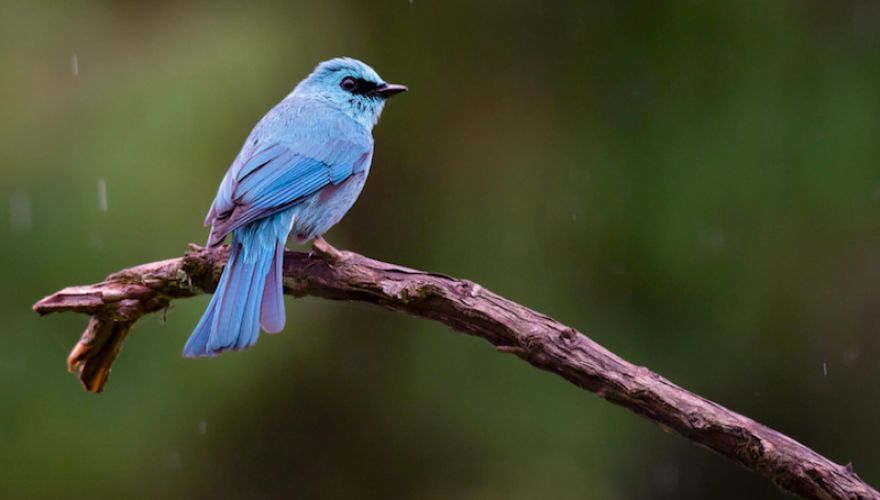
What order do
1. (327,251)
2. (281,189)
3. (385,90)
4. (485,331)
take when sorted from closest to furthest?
(485,331) → (327,251) → (281,189) → (385,90)

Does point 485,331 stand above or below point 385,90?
below

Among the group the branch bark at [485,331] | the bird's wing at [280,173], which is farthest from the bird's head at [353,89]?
the branch bark at [485,331]

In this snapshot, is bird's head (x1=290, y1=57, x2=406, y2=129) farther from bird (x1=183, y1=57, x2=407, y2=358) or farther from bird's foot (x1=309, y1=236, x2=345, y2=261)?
bird's foot (x1=309, y1=236, x2=345, y2=261)

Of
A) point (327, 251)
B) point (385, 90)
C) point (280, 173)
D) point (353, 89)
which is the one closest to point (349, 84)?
point (353, 89)

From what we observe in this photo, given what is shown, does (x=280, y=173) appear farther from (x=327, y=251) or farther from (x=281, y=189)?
(x=327, y=251)

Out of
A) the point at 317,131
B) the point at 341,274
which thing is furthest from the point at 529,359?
the point at 317,131

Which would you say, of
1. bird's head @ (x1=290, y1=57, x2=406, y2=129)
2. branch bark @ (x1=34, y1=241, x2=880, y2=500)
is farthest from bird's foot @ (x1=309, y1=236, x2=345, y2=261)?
bird's head @ (x1=290, y1=57, x2=406, y2=129)
